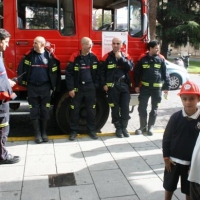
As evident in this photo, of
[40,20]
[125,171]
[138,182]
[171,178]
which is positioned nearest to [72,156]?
[125,171]

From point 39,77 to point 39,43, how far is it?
1.86ft

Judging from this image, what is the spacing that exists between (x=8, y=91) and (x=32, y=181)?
1.24m

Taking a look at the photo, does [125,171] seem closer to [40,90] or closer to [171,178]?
[171,178]

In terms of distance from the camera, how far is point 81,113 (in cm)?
565

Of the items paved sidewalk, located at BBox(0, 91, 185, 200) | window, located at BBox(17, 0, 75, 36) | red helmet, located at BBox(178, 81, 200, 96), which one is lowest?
paved sidewalk, located at BBox(0, 91, 185, 200)

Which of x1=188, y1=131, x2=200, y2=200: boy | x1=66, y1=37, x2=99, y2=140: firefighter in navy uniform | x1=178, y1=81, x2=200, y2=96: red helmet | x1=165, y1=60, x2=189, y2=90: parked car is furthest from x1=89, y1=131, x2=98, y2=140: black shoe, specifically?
x1=165, y1=60, x2=189, y2=90: parked car

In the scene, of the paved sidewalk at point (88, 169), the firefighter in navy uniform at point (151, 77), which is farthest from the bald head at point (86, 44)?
the paved sidewalk at point (88, 169)

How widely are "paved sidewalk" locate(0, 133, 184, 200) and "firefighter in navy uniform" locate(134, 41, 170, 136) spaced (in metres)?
0.63

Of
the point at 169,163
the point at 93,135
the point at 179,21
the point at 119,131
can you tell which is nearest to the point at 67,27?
the point at 93,135

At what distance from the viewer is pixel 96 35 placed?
530 cm

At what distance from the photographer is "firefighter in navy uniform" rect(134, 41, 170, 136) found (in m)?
5.39

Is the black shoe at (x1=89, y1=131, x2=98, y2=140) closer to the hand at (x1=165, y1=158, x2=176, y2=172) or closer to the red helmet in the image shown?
the hand at (x1=165, y1=158, x2=176, y2=172)

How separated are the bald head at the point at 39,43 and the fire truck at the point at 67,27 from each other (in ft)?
0.85

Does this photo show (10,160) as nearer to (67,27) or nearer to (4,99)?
(4,99)
